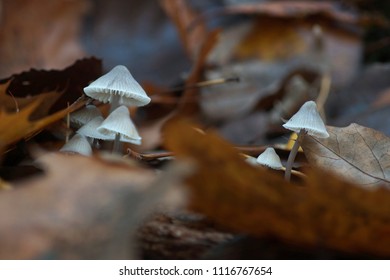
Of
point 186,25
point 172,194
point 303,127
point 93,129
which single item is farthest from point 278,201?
point 186,25

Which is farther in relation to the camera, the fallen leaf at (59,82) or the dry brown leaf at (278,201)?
the fallen leaf at (59,82)

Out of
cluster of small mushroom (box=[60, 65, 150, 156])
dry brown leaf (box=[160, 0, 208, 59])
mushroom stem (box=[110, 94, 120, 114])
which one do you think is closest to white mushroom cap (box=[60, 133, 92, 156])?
cluster of small mushroom (box=[60, 65, 150, 156])

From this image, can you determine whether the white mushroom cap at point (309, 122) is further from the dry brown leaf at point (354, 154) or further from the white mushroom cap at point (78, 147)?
the white mushroom cap at point (78, 147)

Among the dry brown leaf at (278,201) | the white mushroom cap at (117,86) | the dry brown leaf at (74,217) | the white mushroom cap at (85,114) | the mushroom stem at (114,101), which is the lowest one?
the dry brown leaf at (74,217)

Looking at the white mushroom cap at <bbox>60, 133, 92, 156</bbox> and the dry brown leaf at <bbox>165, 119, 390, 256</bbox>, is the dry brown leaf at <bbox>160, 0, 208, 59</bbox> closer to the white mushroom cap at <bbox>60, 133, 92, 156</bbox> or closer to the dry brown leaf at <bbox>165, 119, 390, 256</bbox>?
the white mushroom cap at <bbox>60, 133, 92, 156</bbox>

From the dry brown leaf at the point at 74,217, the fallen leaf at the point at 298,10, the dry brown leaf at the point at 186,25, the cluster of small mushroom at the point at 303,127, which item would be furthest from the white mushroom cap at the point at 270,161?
the fallen leaf at the point at 298,10

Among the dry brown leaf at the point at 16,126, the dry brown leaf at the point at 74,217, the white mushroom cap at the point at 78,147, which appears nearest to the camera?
the dry brown leaf at the point at 74,217

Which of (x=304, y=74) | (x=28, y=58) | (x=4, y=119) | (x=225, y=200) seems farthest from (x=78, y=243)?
(x=28, y=58)
